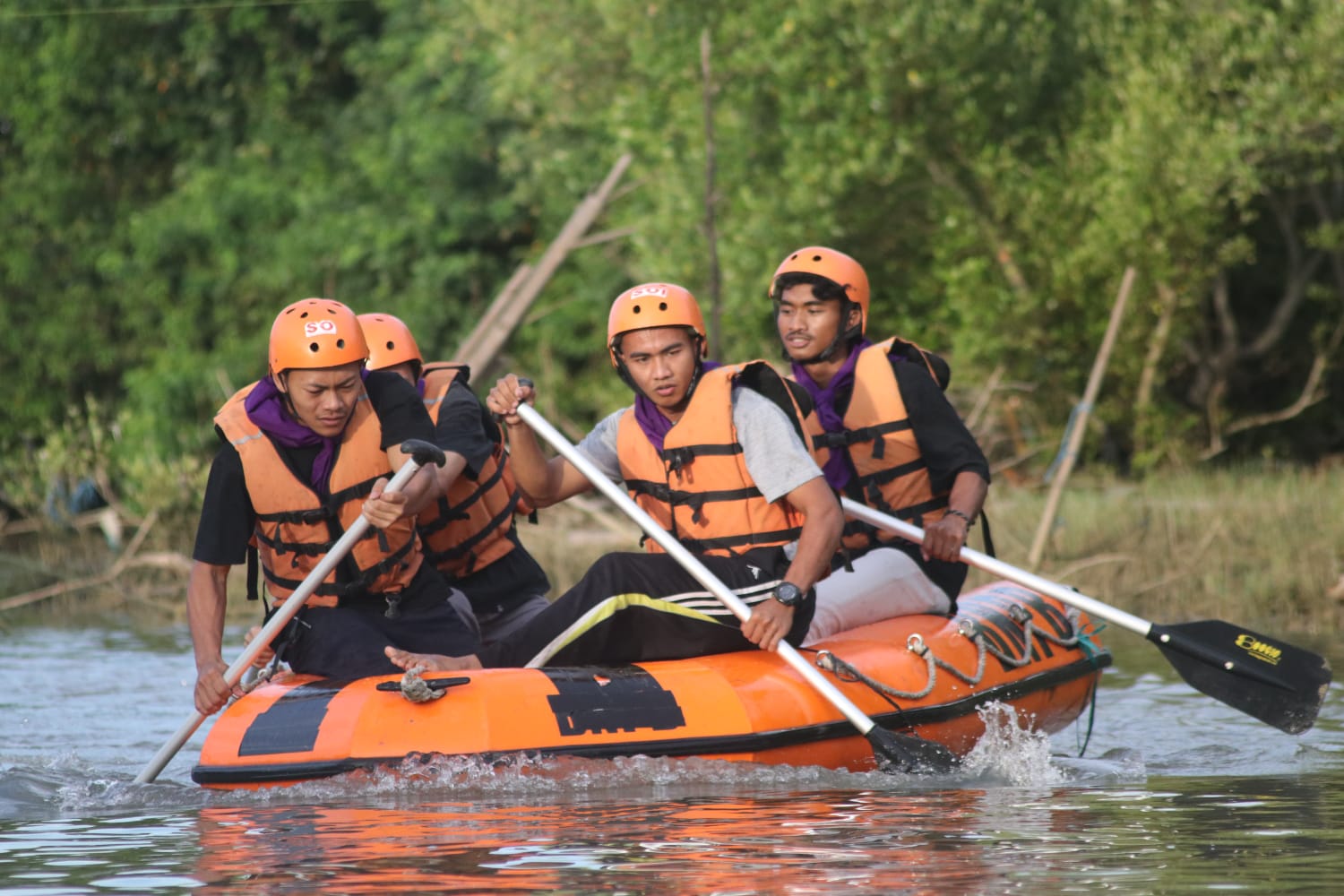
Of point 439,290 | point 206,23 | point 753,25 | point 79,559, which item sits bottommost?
point 79,559

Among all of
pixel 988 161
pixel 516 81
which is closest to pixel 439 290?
pixel 516 81

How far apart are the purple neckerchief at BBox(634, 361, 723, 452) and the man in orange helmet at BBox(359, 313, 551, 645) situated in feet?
1.69

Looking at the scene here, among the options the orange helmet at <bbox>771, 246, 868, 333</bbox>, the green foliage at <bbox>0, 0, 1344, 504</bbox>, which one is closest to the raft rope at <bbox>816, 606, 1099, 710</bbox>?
the orange helmet at <bbox>771, 246, 868, 333</bbox>

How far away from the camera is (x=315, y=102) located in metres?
21.2

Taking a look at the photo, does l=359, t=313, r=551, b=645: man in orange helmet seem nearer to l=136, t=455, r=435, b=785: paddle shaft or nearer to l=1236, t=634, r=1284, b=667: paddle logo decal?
l=136, t=455, r=435, b=785: paddle shaft

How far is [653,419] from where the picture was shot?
19.8 ft

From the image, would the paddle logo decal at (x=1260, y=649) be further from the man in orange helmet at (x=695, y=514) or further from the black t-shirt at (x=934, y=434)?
the man in orange helmet at (x=695, y=514)

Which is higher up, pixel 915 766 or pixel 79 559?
pixel 79 559

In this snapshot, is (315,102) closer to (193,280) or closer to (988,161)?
(193,280)

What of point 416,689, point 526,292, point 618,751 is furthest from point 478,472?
point 526,292

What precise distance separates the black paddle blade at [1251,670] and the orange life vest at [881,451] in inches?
38.0

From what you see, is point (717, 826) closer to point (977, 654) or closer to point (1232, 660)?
point (977, 654)

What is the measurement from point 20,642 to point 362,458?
6119 mm

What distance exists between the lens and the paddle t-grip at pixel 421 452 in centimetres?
533
